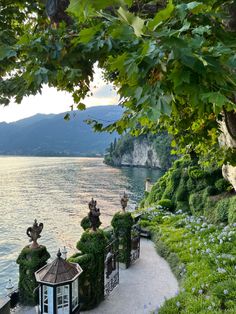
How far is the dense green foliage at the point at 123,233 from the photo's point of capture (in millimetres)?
13227

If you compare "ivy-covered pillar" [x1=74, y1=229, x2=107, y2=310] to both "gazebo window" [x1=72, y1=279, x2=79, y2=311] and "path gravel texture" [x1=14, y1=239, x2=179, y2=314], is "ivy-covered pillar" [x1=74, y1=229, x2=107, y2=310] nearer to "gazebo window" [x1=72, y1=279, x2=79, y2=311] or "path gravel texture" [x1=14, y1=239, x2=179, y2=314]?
"path gravel texture" [x1=14, y1=239, x2=179, y2=314]

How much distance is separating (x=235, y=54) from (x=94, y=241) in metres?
9.05

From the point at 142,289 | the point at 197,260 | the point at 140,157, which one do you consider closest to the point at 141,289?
the point at 142,289

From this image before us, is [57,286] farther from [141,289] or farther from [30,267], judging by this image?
[141,289]

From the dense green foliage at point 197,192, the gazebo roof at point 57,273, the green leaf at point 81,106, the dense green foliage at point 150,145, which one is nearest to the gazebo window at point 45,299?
the gazebo roof at point 57,273

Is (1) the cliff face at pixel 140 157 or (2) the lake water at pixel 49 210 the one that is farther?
(1) the cliff face at pixel 140 157

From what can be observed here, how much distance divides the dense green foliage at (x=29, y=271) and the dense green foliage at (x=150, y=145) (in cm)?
7974

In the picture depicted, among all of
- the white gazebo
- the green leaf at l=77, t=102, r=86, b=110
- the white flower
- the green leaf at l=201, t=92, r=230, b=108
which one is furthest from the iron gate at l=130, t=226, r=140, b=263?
the green leaf at l=201, t=92, r=230, b=108

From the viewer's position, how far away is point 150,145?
4267 inches

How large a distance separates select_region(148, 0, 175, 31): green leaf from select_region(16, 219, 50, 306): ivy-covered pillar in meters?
9.46

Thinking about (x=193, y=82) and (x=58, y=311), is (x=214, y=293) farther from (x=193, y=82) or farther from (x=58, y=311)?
(x=193, y=82)

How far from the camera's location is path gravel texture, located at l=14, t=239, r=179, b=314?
9.79 meters

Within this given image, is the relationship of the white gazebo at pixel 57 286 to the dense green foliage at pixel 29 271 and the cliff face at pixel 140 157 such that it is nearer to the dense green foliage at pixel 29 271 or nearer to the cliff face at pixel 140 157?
the dense green foliage at pixel 29 271

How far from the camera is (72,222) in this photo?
34.1m
